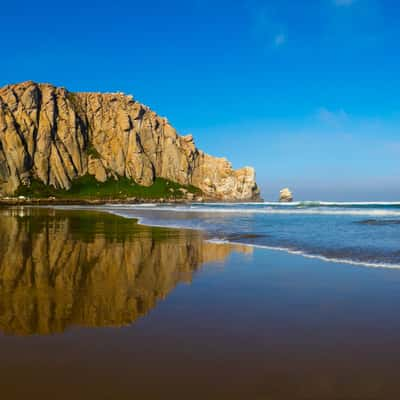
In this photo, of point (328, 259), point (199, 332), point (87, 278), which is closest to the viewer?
point (199, 332)

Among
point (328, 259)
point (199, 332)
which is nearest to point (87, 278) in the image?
point (199, 332)

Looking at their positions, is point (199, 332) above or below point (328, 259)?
below

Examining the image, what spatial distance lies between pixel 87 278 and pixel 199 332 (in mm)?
5418

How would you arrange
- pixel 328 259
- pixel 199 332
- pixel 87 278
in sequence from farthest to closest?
pixel 328 259
pixel 87 278
pixel 199 332

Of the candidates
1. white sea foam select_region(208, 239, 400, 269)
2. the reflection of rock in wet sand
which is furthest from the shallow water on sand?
white sea foam select_region(208, 239, 400, 269)

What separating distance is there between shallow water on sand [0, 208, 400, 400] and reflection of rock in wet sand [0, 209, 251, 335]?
0.05 m

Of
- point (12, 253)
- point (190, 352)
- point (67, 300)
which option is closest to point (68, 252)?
point (12, 253)

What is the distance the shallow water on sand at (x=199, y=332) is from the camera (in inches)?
193

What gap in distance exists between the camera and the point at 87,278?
1123 centimetres

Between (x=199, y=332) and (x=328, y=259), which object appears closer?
(x=199, y=332)

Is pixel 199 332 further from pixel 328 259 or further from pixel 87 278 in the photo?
pixel 328 259

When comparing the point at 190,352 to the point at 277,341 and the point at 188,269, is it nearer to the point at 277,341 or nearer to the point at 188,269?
the point at 277,341

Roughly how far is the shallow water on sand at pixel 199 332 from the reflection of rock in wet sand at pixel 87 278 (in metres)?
0.05

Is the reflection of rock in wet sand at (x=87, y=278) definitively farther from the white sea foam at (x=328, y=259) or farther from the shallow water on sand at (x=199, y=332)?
the white sea foam at (x=328, y=259)
